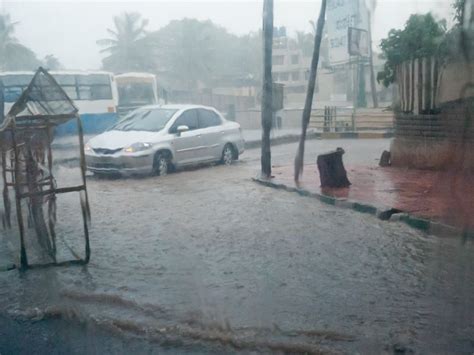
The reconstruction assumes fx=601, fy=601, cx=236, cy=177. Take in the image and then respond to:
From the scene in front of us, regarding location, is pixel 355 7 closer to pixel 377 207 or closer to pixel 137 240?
pixel 377 207

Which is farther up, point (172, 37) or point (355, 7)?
point (355, 7)

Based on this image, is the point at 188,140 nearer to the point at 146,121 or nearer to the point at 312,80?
the point at 146,121

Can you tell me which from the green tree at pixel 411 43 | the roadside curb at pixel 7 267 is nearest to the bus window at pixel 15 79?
the green tree at pixel 411 43

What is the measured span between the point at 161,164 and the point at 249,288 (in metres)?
7.71

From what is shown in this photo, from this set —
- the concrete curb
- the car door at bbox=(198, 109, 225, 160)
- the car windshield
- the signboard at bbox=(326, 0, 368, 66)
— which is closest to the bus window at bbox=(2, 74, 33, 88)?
the car windshield

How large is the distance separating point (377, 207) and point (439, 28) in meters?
4.48

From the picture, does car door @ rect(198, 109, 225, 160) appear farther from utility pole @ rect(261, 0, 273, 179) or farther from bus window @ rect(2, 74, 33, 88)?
bus window @ rect(2, 74, 33, 88)

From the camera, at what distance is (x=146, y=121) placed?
515 inches

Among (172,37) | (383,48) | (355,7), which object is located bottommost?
(383,48)

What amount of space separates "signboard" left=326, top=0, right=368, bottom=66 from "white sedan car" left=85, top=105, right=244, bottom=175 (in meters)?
12.6

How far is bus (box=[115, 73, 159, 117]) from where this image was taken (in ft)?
76.2

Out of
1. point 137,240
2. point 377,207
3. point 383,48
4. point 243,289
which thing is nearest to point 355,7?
point 383,48

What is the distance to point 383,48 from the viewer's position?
479 inches

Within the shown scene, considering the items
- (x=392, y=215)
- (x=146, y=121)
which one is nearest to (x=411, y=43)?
(x=392, y=215)
